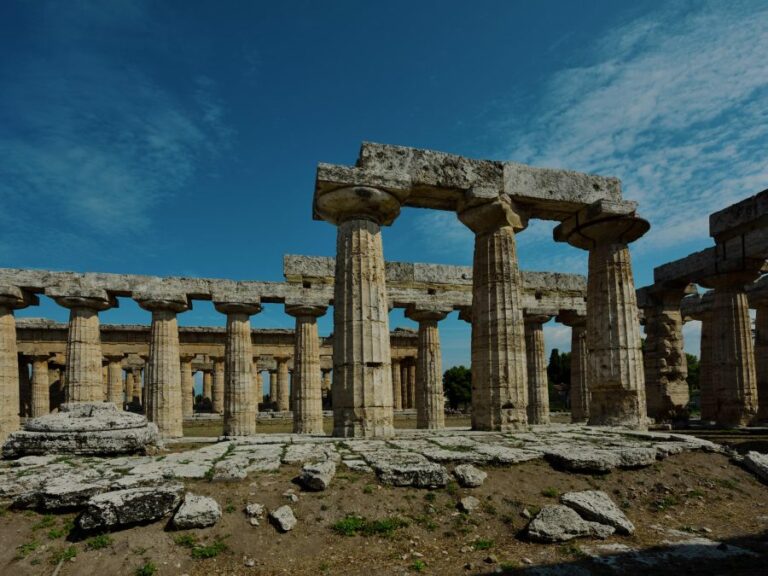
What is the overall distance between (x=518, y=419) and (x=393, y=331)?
2821cm

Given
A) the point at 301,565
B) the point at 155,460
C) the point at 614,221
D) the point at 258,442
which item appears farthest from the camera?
the point at 614,221

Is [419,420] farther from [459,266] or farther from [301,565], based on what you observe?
[301,565]

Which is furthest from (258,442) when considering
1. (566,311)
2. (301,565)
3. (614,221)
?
(566,311)

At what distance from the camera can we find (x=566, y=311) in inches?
988

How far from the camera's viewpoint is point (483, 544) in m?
6.52

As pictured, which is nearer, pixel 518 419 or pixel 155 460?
pixel 155 460

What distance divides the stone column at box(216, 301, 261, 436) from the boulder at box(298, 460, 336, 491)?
48.0ft

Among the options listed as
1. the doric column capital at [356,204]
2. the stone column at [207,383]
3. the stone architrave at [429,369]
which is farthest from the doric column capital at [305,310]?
the stone column at [207,383]

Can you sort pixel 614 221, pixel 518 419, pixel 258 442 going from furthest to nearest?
1. pixel 614 221
2. pixel 518 419
3. pixel 258 442

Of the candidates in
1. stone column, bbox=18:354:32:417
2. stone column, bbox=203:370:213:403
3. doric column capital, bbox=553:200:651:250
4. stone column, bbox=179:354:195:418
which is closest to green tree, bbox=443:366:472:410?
stone column, bbox=203:370:213:403

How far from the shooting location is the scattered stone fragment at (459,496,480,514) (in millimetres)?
7312

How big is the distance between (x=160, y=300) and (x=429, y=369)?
12131 millimetres

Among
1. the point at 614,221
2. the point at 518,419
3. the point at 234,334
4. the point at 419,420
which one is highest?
the point at 614,221

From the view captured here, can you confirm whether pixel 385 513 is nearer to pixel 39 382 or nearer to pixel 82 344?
pixel 82 344
